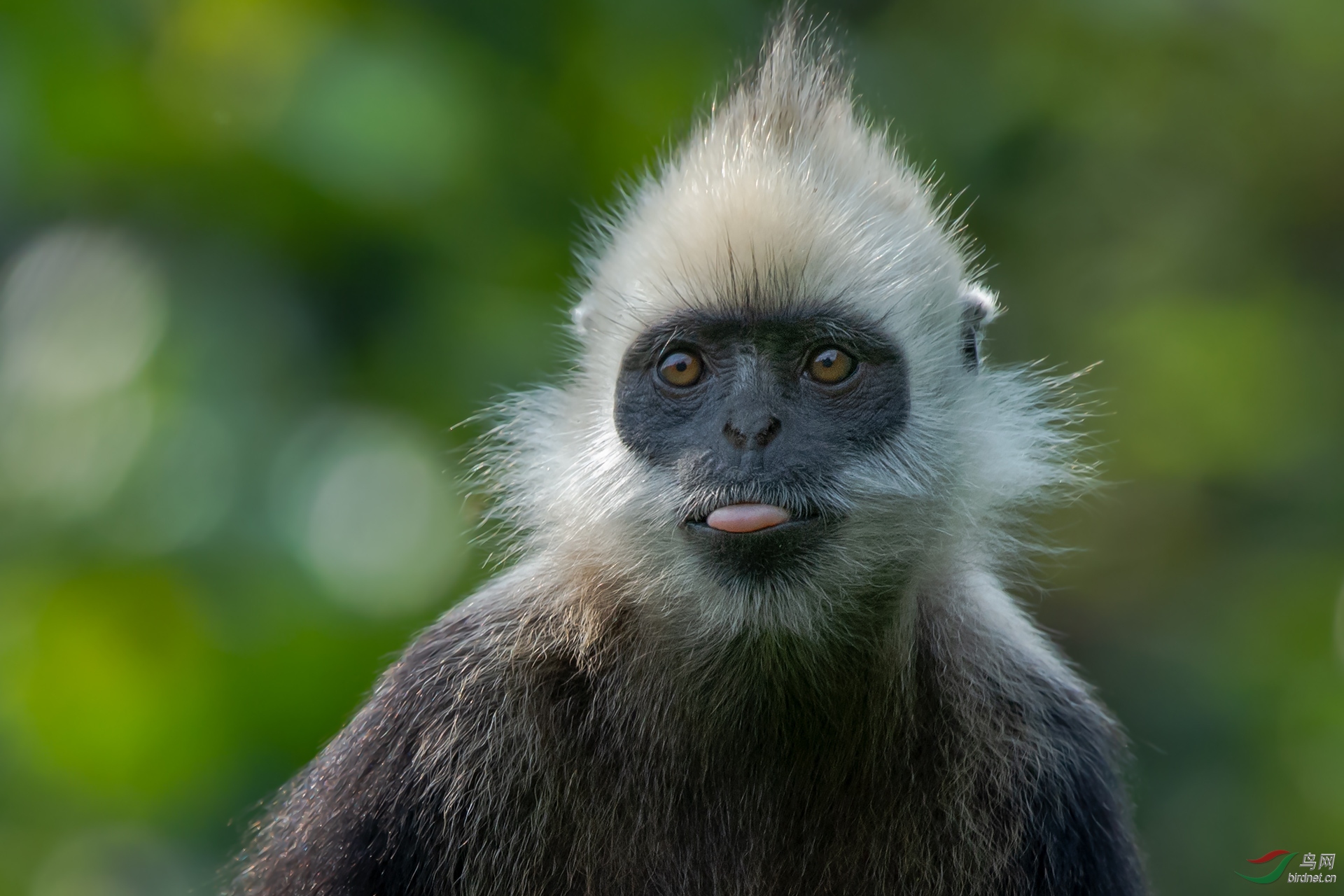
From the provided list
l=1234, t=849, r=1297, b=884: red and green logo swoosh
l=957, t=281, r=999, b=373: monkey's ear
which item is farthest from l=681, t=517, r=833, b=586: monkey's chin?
l=1234, t=849, r=1297, b=884: red and green logo swoosh

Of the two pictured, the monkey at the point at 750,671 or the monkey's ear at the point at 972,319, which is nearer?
the monkey at the point at 750,671

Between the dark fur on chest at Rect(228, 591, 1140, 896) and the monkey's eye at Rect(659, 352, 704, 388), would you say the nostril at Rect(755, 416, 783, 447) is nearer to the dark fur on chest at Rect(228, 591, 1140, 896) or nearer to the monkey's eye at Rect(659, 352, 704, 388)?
the monkey's eye at Rect(659, 352, 704, 388)

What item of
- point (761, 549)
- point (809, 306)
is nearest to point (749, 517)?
point (761, 549)

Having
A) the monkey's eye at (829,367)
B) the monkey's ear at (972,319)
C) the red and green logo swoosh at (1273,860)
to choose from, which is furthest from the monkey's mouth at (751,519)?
the red and green logo swoosh at (1273,860)

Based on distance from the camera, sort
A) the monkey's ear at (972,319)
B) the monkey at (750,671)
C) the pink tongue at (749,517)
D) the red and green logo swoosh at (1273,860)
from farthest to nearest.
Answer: the red and green logo swoosh at (1273,860) → the monkey's ear at (972,319) → the monkey at (750,671) → the pink tongue at (749,517)

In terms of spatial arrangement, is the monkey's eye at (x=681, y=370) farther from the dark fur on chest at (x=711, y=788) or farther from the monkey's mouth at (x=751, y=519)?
the dark fur on chest at (x=711, y=788)

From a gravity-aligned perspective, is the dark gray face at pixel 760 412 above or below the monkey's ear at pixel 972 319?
below

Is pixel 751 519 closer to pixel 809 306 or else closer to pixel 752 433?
pixel 752 433
